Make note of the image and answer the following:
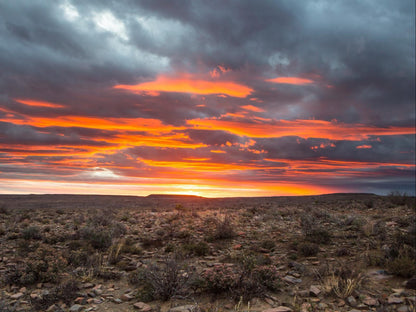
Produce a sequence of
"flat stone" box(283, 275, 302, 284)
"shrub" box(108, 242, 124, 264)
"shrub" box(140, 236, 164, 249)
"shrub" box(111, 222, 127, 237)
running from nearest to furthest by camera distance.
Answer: "flat stone" box(283, 275, 302, 284) → "shrub" box(108, 242, 124, 264) → "shrub" box(140, 236, 164, 249) → "shrub" box(111, 222, 127, 237)

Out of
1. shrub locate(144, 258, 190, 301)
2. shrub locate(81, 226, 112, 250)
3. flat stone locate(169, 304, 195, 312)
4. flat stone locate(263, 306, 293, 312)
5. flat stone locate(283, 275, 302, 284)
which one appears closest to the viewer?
flat stone locate(263, 306, 293, 312)

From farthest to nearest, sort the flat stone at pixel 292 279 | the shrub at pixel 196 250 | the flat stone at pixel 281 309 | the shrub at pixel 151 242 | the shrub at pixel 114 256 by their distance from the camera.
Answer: the shrub at pixel 151 242, the shrub at pixel 196 250, the shrub at pixel 114 256, the flat stone at pixel 292 279, the flat stone at pixel 281 309

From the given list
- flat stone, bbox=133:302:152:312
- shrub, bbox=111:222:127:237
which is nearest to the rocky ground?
flat stone, bbox=133:302:152:312

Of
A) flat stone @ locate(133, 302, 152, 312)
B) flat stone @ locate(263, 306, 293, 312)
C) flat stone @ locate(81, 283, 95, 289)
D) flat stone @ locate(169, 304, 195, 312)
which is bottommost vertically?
flat stone @ locate(133, 302, 152, 312)

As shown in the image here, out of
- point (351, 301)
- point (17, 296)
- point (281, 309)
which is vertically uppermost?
point (351, 301)

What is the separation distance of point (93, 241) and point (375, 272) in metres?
11.6

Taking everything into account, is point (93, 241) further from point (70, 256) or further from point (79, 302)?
point (79, 302)

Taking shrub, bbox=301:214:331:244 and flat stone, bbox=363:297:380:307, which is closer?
flat stone, bbox=363:297:380:307

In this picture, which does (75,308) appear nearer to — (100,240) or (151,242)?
(100,240)

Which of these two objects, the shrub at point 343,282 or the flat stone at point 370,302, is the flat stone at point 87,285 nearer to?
the shrub at point 343,282

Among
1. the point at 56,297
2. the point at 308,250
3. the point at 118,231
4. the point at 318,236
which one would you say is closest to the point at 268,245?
the point at 308,250

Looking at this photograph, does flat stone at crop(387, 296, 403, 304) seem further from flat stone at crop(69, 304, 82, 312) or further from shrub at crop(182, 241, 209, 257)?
flat stone at crop(69, 304, 82, 312)

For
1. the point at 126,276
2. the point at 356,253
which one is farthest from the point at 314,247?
the point at 126,276

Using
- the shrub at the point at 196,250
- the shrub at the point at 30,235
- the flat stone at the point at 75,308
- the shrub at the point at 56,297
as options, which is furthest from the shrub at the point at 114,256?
the shrub at the point at 30,235
